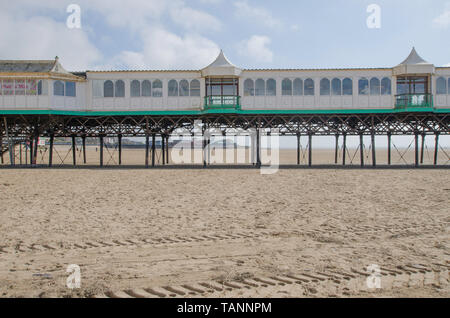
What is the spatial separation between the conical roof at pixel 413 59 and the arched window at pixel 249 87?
9625 millimetres

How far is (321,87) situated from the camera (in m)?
22.9

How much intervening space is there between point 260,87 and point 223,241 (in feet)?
56.4

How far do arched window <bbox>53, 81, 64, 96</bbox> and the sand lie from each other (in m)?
10.4

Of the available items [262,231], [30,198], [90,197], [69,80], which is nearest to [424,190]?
[262,231]

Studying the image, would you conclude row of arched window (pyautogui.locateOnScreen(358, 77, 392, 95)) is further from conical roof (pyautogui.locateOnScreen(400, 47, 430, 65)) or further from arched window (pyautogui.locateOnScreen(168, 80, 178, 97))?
arched window (pyautogui.locateOnScreen(168, 80, 178, 97))

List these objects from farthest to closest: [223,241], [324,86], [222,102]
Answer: [324,86], [222,102], [223,241]

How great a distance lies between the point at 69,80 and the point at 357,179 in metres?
18.4

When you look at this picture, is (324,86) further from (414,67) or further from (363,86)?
(414,67)

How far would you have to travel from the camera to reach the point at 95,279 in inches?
202

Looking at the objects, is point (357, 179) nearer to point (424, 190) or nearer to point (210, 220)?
point (424, 190)

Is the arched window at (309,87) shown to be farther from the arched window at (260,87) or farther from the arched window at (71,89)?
the arched window at (71,89)

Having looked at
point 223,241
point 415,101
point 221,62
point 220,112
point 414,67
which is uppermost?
point 221,62

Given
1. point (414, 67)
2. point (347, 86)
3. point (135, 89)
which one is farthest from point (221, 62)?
point (414, 67)
